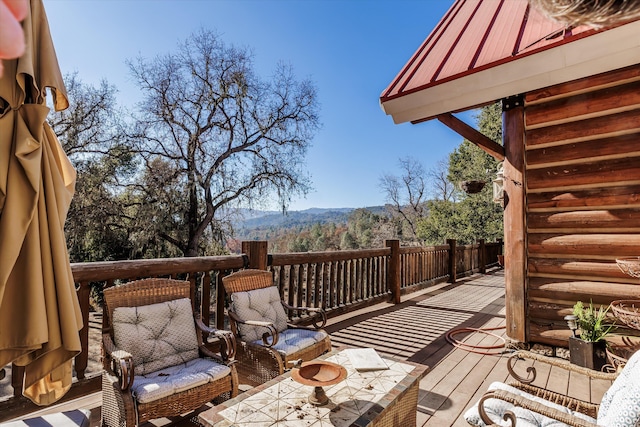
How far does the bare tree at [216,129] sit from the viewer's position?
12.8 meters

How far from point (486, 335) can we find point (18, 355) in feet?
14.6

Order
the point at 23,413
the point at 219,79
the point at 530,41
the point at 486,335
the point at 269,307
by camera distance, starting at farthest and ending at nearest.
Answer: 1. the point at 219,79
2. the point at 486,335
3. the point at 269,307
4. the point at 530,41
5. the point at 23,413

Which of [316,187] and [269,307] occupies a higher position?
[316,187]

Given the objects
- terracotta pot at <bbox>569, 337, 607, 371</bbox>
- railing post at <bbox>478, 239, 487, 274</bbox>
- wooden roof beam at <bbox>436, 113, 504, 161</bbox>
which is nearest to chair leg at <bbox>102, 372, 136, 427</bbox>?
terracotta pot at <bbox>569, 337, 607, 371</bbox>

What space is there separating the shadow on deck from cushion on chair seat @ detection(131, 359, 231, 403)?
0.34m

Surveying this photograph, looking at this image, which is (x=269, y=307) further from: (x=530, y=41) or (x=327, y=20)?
(x=327, y=20)

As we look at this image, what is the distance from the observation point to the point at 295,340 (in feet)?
9.12

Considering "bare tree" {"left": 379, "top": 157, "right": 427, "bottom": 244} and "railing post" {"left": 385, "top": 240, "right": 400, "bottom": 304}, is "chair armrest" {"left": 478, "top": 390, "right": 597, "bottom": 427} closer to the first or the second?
"railing post" {"left": 385, "top": 240, "right": 400, "bottom": 304}

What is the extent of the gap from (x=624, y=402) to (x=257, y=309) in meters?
2.45

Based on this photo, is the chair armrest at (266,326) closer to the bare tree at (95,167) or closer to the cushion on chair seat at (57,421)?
the cushion on chair seat at (57,421)

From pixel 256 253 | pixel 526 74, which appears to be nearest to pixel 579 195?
pixel 526 74

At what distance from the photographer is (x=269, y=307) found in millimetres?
3105

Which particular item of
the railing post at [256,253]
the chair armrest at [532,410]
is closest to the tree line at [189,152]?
the railing post at [256,253]

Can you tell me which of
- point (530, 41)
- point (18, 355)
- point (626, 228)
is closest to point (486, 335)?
point (626, 228)
